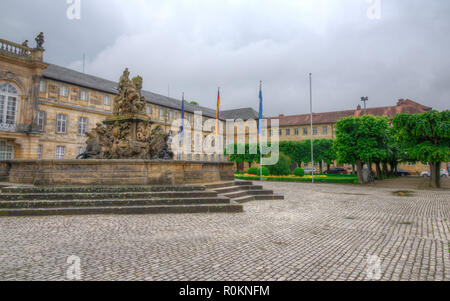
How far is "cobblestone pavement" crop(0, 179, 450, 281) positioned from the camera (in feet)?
12.1

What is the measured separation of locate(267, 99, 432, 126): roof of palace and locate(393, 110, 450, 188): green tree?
34.1 m

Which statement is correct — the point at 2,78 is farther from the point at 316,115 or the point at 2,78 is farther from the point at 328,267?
the point at 316,115

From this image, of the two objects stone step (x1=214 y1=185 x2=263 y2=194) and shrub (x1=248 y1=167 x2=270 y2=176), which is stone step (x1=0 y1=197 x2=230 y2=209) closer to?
stone step (x1=214 y1=185 x2=263 y2=194)

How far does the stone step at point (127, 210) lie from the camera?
7445mm

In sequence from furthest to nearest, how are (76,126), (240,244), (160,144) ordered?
(76,126) < (160,144) < (240,244)

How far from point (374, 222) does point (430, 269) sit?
3828 millimetres

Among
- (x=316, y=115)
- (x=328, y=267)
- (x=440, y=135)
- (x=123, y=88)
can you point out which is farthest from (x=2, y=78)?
(x=316, y=115)

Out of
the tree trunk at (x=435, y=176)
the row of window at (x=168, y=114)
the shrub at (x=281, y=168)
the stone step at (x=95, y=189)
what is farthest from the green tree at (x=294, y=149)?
the stone step at (x=95, y=189)

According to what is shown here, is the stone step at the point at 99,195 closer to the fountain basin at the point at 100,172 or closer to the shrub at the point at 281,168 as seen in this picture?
the fountain basin at the point at 100,172

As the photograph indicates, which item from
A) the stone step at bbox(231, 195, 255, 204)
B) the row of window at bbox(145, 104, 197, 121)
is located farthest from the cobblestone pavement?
the row of window at bbox(145, 104, 197, 121)

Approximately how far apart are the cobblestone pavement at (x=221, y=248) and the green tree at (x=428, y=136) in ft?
54.5

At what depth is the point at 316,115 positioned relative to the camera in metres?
60.7

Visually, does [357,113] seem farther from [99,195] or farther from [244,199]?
[99,195]

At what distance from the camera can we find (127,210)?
7910 mm
